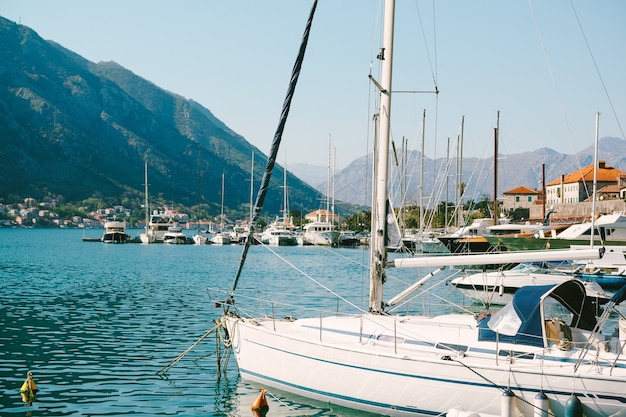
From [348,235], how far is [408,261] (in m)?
102

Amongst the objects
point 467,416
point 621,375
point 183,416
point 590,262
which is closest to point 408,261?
point 467,416

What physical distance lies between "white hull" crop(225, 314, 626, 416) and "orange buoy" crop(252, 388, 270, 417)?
0.76 m

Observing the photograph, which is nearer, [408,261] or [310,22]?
[408,261]

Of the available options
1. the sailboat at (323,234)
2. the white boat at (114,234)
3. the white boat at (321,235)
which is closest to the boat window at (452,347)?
the sailboat at (323,234)

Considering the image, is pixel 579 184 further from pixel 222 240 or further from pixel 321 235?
pixel 222 240

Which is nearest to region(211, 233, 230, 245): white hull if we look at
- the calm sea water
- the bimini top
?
the calm sea water

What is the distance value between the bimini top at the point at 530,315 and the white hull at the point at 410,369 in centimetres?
26

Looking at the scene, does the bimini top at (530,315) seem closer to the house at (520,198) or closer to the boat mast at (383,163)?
the boat mast at (383,163)

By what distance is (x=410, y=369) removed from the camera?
14.4 metres

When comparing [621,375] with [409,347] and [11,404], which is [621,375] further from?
[11,404]

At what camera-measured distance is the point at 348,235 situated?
118 m

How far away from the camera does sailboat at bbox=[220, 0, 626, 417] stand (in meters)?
13.4

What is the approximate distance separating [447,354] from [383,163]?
5.10m

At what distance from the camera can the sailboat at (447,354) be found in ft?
43.9
